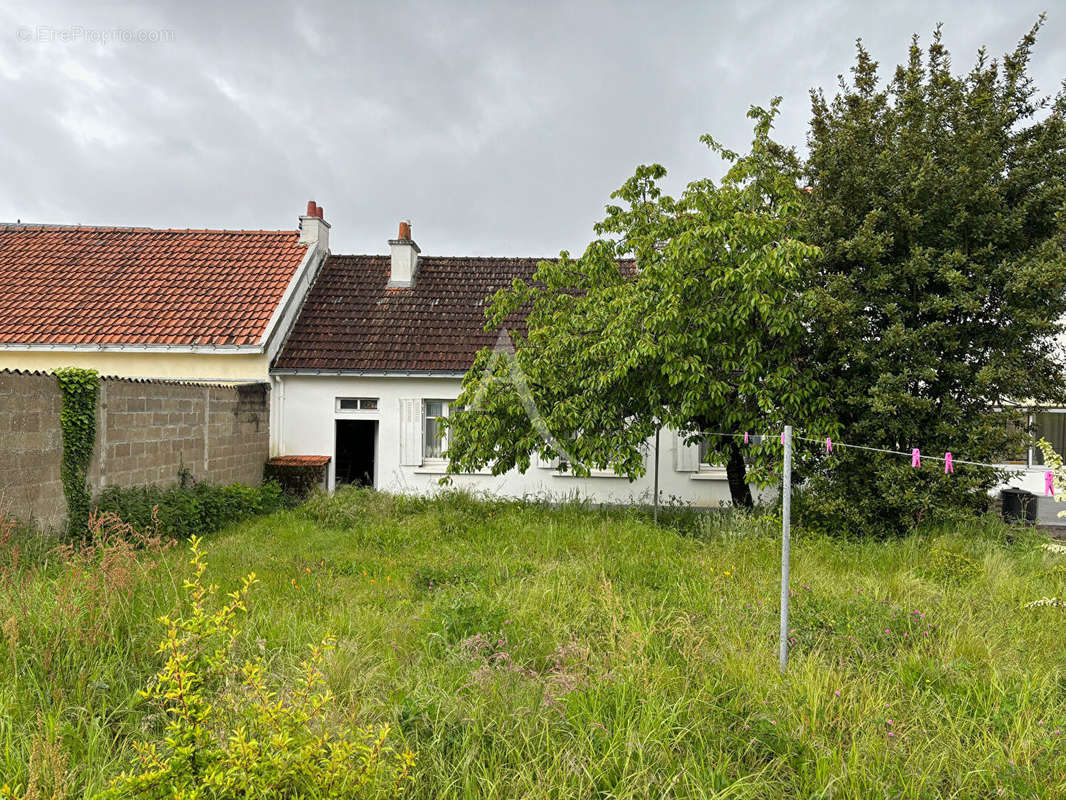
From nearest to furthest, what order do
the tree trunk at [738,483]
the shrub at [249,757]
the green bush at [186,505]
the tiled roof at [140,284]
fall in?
the shrub at [249,757] < the green bush at [186,505] < the tree trunk at [738,483] < the tiled roof at [140,284]

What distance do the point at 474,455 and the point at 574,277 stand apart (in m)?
3.57

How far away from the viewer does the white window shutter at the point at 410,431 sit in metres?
14.0

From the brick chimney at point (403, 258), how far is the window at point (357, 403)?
11.9ft

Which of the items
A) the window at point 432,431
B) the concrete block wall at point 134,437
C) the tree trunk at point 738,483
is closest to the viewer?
the concrete block wall at point 134,437

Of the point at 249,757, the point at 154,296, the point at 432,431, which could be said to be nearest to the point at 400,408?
the point at 432,431

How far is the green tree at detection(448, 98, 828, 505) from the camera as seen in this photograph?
27.5ft

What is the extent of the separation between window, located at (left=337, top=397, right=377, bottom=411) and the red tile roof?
0.81 metres

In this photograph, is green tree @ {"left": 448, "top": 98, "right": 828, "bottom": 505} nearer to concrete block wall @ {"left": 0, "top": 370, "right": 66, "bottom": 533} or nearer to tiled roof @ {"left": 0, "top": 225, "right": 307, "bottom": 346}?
concrete block wall @ {"left": 0, "top": 370, "right": 66, "bottom": 533}

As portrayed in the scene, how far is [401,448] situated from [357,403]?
5.04 ft

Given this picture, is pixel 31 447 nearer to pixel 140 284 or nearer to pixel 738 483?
pixel 140 284

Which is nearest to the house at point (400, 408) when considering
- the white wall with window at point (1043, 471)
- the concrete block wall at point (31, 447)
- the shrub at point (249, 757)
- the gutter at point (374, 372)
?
the gutter at point (374, 372)

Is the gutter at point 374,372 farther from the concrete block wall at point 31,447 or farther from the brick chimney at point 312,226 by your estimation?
the concrete block wall at point 31,447

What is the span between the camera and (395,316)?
49.8 feet

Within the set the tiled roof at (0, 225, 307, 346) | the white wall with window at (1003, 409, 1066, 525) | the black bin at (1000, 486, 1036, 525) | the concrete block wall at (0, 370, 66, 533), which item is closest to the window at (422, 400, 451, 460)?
the tiled roof at (0, 225, 307, 346)
